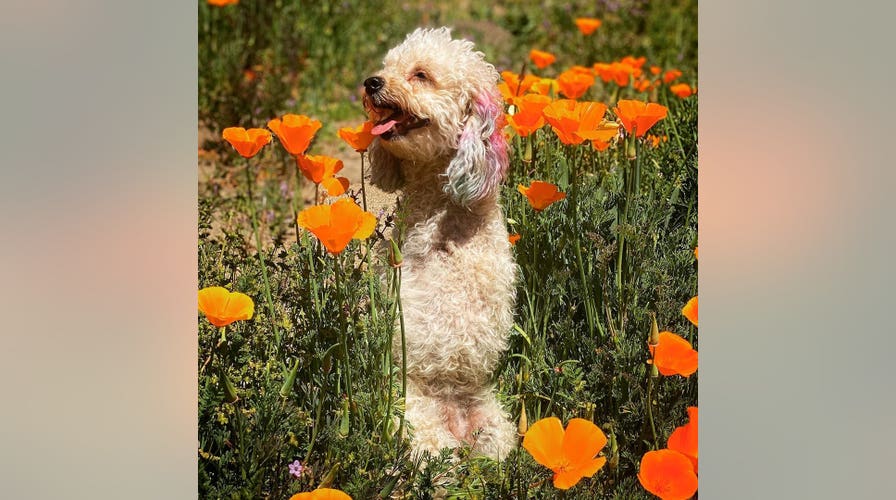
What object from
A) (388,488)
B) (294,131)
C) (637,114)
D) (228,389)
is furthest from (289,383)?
(637,114)

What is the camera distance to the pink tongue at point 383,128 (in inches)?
104

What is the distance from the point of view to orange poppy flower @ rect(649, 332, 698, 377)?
97.0 inches

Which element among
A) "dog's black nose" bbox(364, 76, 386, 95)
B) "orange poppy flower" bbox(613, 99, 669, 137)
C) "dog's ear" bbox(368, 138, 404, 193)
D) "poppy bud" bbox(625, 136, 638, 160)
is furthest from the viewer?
"poppy bud" bbox(625, 136, 638, 160)

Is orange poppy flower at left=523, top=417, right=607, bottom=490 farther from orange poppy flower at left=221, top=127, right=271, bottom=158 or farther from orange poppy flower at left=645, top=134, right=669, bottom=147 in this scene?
orange poppy flower at left=645, top=134, right=669, bottom=147

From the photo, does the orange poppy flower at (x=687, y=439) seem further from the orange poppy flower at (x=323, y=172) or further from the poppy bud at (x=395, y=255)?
the orange poppy flower at (x=323, y=172)

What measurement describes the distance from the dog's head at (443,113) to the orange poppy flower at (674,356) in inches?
25.7

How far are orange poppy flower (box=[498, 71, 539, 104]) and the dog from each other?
50cm

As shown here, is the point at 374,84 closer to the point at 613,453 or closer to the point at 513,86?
the point at 513,86

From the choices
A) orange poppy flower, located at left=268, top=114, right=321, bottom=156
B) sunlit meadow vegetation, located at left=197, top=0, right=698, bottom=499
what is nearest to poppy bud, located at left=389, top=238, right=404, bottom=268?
sunlit meadow vegetation, located at left=197, top=0, right=698, bottom=499

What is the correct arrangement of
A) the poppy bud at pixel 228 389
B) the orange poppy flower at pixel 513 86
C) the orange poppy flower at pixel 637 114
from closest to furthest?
the poppy bud at pixel 228 389 < the orange poppy flower at pixel 637 114 < the orange poppy flower at pixel 513 86

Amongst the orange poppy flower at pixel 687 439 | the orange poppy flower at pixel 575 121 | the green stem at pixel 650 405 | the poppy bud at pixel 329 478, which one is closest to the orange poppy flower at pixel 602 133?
the orange poppy flower at pixel 575 121
